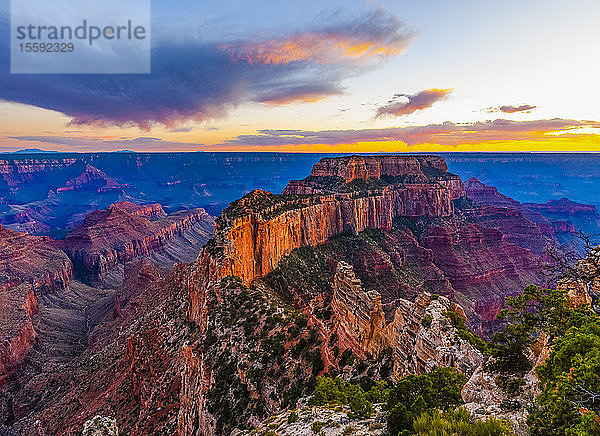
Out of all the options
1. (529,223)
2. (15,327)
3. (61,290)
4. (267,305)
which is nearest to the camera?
(267,305)

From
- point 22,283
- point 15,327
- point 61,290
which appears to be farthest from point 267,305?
point 61,290

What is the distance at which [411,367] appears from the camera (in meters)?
20.3

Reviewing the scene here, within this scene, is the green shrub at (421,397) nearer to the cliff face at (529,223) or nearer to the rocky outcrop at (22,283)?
the rocky outcrop at (22,283)

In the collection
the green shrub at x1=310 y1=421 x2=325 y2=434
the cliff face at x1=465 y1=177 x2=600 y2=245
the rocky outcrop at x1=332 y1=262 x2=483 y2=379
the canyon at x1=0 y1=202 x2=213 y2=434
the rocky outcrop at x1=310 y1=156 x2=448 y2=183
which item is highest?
the rocky outcrop at x1=310 y1=156 x2=448 y2=183

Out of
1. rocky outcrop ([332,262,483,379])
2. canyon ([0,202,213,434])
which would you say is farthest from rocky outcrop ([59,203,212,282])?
rocky outcrop ([332,262,483,379])

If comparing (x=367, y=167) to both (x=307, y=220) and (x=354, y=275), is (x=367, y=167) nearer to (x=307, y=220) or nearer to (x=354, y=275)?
(x=307, y=220)

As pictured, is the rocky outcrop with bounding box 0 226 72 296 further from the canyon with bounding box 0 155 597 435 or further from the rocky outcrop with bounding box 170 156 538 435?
the rocky outcrop with bounding box 170 156 538 435

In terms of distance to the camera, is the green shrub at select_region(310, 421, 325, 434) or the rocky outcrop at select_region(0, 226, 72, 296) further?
the rocky outcrop at select_region(0, 226, 72, 296)

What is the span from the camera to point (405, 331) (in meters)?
22.5

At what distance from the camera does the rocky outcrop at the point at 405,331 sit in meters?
18.2

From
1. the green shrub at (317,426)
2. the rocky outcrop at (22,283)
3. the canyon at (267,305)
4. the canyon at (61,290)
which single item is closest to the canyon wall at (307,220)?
the canyon at (267,305)

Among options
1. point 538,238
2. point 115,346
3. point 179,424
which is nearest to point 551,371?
point 179,424

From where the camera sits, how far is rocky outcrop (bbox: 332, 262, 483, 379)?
1825cm

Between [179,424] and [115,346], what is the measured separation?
112ft
